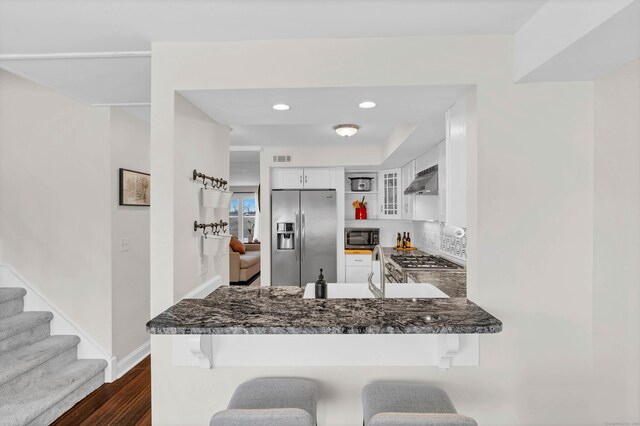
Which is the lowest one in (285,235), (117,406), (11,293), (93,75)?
(117,406)

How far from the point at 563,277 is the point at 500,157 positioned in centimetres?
64

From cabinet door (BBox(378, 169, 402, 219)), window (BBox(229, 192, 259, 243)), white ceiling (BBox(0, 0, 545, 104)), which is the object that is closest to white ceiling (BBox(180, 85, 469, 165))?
white ceiling (BBox(0, 0, 545, 104))

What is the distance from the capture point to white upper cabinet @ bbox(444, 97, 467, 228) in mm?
1907

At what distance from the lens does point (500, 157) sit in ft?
5.73

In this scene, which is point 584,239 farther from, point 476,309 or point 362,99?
point 362,99

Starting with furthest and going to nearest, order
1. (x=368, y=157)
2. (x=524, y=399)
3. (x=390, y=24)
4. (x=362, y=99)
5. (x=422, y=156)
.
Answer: (x=368, y=157)
(x=422, y=156)
(x=362, y=99)
(x=524, y=399)
(x=390, y=24)

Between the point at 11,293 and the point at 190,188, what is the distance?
2.26m

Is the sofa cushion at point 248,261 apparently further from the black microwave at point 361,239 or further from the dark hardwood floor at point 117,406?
the dark hardwood floor at point 117,406

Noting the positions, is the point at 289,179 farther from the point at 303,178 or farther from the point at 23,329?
the point at 23,329

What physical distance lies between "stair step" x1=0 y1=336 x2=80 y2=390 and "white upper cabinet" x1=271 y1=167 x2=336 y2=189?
2997 millimetres

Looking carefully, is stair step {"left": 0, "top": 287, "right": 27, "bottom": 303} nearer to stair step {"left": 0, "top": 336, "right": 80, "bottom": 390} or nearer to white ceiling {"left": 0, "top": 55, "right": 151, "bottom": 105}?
stair step {"left": 0, "top": 336, "right": 80, "bottom": 390}

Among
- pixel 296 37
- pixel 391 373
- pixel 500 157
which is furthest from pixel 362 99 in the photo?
pixel 391 373

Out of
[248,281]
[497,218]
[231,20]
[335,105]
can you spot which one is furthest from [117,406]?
[248,281]

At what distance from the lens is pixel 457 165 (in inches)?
77.7
